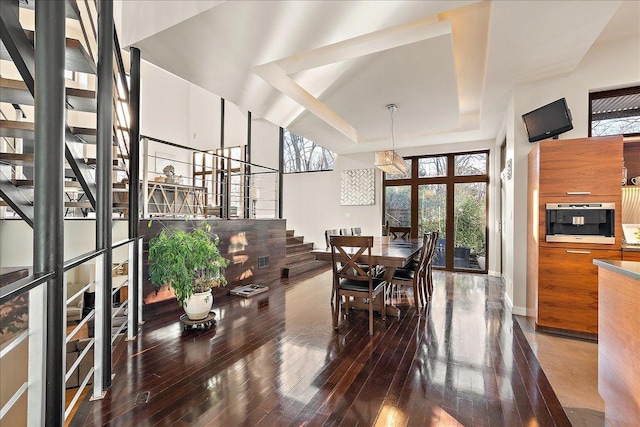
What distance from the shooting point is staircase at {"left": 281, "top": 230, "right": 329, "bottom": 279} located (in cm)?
586

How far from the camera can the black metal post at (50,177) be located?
1.15 meters

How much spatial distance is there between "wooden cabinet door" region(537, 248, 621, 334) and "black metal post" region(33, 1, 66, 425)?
390 cm

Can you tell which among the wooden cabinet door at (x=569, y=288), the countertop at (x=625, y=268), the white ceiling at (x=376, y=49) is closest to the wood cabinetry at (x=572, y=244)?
the wooden cabinet door at (x=569, y=288)

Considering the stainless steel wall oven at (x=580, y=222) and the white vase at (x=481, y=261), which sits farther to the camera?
the white vase at (x=481, y=261)

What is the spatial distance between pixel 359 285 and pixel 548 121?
A: 276 centimetres

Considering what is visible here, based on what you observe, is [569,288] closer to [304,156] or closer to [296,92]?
[296,92]

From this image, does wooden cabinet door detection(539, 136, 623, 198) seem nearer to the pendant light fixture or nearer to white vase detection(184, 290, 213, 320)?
the pendant light fixture

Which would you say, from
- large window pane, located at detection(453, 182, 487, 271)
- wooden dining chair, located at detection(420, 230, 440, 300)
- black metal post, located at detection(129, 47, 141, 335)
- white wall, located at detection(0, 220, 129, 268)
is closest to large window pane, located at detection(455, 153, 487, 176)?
large window pane, located at detection(453, 182, 487, 271)

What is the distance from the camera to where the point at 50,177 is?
3.78ft

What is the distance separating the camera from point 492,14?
92.9 inches

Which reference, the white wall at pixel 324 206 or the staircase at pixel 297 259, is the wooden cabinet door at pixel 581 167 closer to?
the staircase at pixel 297 259

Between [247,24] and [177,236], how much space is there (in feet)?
6.83

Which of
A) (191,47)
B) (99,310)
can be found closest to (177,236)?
(99,310)

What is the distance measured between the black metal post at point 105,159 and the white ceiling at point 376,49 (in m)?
0.68
